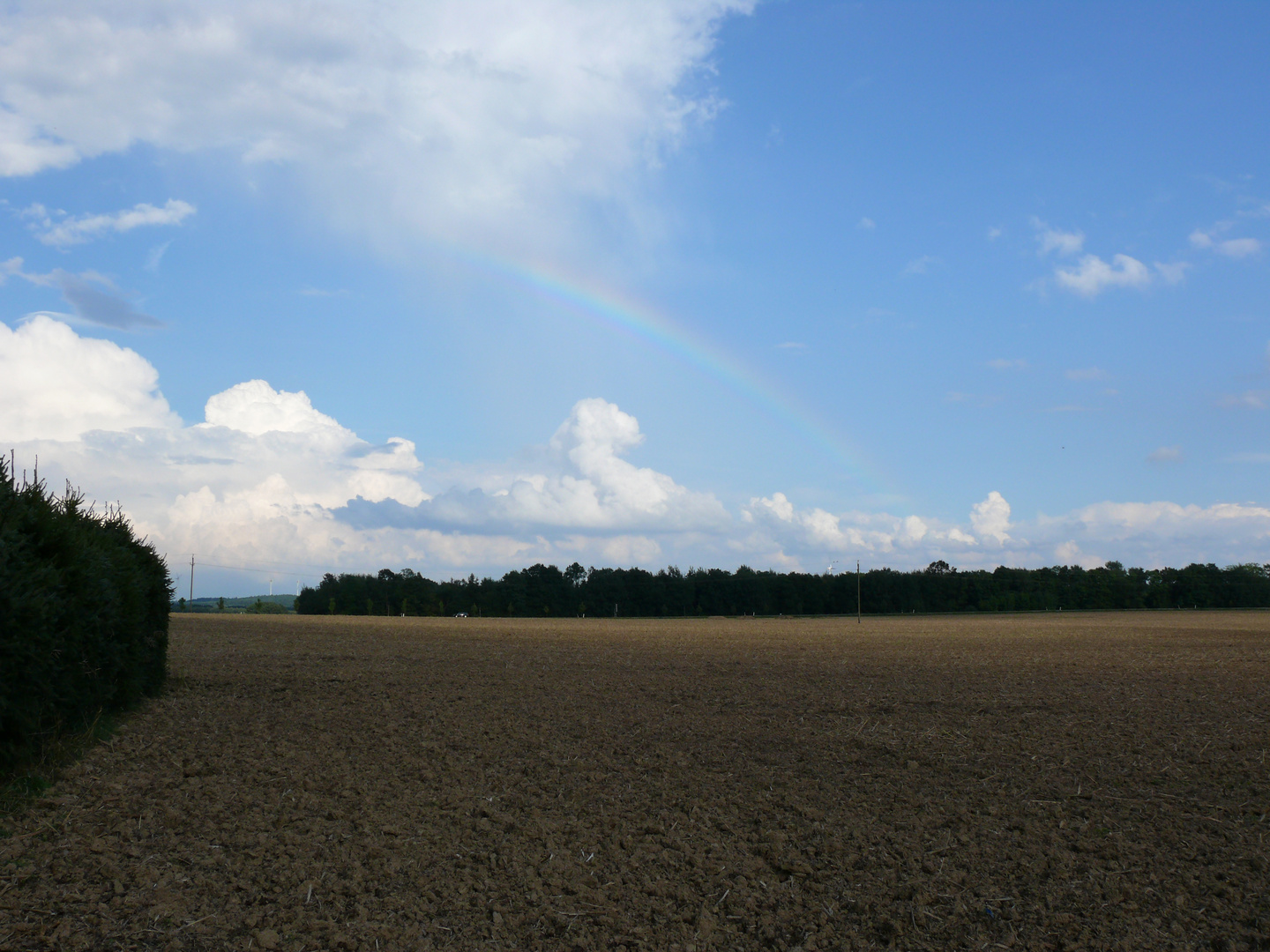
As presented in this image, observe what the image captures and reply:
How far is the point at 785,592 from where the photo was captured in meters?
139

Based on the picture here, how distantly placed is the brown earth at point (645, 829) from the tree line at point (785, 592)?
12304 centimetres

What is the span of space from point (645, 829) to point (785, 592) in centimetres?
13457

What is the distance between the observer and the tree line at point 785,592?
13400cm

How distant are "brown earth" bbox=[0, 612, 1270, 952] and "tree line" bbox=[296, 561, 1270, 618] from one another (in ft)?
404

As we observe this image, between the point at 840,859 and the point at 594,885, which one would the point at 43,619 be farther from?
the point at 840,859

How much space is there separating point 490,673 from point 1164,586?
5832 inches

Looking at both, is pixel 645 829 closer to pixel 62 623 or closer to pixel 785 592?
pixel 62 623

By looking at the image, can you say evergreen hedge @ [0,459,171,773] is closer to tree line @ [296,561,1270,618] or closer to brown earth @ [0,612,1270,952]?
brown earth @ [0,612,1270,952]

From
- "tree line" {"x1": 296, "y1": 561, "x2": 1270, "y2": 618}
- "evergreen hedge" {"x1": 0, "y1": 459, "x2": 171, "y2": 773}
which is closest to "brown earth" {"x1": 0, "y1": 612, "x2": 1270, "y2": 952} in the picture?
"evergreen hedge" {"x1": 0, "y1": 459, "x2": 171, "y2": 773}

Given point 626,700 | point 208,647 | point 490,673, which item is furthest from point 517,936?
point 208,647

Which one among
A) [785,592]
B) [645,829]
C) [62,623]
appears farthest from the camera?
[785,592]

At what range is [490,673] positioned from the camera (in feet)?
64.5

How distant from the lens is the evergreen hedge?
303 inches

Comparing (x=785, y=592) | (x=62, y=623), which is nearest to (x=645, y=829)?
(x=62, y=623)
